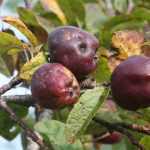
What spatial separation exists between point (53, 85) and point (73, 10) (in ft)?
2.42

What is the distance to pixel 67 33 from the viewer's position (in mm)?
1662

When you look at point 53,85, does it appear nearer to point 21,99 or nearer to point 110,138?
point 21,99

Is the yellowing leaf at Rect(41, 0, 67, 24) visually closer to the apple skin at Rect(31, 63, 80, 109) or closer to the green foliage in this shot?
the green foliage

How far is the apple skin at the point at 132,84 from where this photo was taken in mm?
1589

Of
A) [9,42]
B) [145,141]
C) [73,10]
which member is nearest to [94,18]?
[73,10]

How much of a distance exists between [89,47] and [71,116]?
224 millimetres

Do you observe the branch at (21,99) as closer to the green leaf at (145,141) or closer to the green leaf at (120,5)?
the green leaf at (145,141)

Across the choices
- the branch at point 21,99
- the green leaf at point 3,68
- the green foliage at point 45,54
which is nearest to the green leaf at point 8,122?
the green foliage at point 45,54

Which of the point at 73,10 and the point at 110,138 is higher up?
the point at 73,10

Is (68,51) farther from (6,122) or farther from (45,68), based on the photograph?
(6,122)

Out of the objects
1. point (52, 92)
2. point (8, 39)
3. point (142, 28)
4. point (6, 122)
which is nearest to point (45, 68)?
point (52, 92)

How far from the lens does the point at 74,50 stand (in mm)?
1620

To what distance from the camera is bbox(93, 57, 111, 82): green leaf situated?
1.82m

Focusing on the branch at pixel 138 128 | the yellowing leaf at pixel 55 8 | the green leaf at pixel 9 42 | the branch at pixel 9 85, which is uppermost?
the green leaf at pixel 9 42
